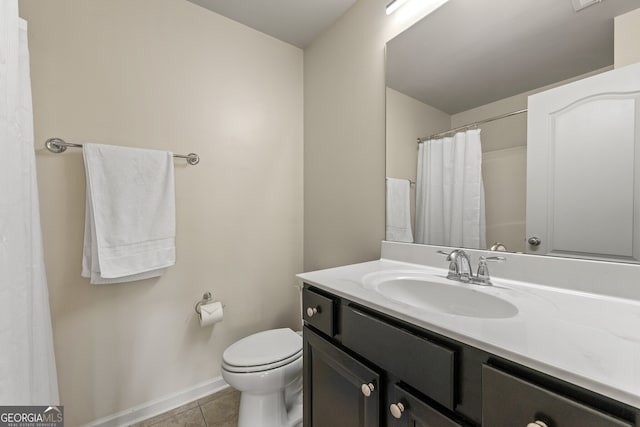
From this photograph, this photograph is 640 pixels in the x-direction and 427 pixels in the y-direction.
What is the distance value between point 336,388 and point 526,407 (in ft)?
1.85

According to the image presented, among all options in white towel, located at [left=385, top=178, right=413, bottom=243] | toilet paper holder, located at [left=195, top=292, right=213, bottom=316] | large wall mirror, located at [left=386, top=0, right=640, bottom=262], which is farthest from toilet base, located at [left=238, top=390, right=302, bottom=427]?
large wall mirror, located at [left=386, top=0, right=640, bottom=262]

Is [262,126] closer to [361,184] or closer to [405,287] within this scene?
[361,184]

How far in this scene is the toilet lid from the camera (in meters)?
1.24

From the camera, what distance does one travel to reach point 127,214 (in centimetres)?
128

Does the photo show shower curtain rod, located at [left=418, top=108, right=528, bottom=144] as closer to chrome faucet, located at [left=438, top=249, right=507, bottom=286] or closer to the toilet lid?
chrome faucet, located at [left=438, top=249, right=507, bottom=286]

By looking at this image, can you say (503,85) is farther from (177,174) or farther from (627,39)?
(177,174)

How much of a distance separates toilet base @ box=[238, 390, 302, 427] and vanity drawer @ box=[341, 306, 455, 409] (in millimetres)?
722

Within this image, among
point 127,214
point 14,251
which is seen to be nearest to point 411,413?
point 14,251

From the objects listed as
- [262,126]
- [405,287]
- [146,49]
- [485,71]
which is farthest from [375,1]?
[405,287]

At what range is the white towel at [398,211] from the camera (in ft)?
4.33

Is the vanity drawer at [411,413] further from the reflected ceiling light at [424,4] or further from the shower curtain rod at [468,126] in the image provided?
the reflected ceiling light at [424,4]

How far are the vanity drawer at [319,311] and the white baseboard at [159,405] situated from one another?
42.3 inches

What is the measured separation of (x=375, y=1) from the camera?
1426 mm

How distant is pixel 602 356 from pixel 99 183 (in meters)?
1.74
